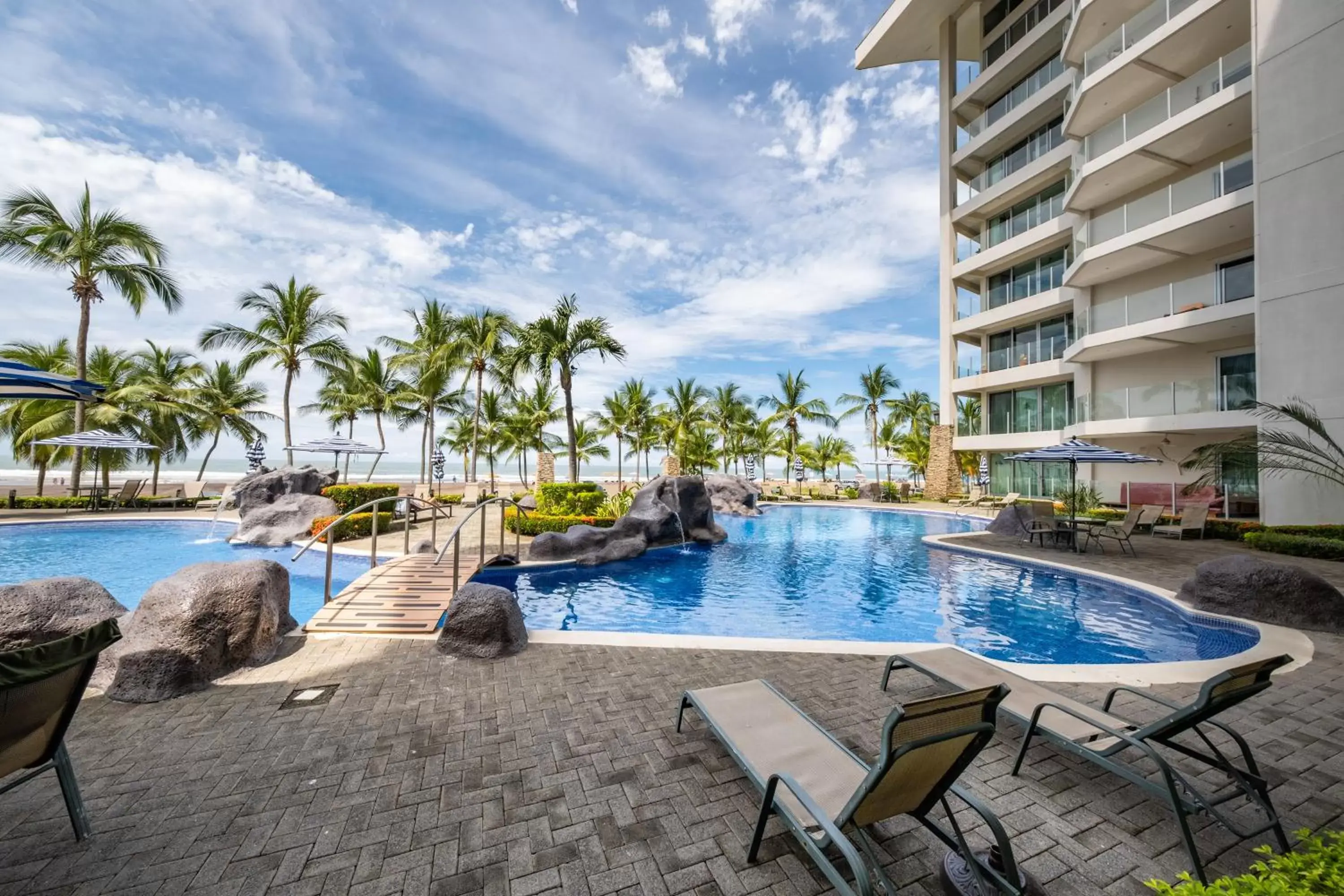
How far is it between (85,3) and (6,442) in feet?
84.7

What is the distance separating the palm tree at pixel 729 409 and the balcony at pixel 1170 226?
69.6ft

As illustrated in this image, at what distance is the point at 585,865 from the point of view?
7.93 feet

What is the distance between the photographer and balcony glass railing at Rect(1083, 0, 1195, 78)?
Answer: 1572 cm

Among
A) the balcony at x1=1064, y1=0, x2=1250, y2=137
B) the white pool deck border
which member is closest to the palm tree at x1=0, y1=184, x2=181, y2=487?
the white pool deck border

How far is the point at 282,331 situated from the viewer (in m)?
23.1

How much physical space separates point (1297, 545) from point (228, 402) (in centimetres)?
3968

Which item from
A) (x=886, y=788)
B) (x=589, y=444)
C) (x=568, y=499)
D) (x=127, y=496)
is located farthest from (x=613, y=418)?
(x=886, y=788)

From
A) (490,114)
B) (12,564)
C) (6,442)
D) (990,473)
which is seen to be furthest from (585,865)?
(6,442)

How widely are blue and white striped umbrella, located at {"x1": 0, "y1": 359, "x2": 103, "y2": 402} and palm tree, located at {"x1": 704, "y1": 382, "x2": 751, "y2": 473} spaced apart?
33882mm

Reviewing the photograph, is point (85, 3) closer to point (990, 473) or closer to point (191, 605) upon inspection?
point (191, 605)

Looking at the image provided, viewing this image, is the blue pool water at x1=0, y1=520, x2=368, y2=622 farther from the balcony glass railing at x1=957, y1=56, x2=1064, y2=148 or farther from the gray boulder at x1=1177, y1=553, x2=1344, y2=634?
the balcony glass railing at x1=957, y1=56, x2=1064, y2=148

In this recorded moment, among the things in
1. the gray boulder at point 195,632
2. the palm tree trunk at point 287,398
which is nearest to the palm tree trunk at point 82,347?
the palm tree trunk at point 287,398

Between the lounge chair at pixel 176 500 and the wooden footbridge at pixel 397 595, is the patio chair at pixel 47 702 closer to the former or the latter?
the wooden footbridge at pixel 397 595

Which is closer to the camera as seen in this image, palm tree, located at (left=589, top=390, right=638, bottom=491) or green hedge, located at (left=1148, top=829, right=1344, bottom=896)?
green hedge, located at (left=1148, top=829, right=1344, bottom=896)
